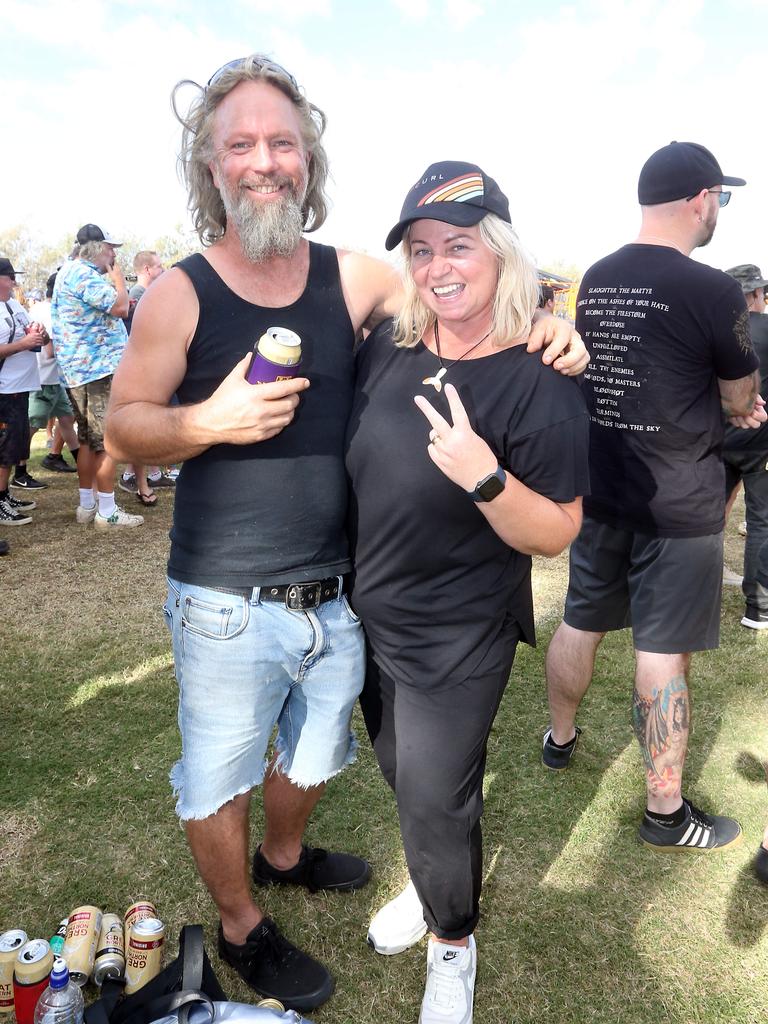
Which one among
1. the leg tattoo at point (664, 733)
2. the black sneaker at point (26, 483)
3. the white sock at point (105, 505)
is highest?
the leg tattoo at point (664, 733)

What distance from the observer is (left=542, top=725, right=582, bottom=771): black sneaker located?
305 cm

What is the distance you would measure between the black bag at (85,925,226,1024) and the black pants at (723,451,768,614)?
3861 millimetres

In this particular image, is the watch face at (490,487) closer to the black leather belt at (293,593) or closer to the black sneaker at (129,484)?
the black leather belt at (293,593)

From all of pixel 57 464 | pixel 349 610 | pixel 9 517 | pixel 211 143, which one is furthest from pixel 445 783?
pixel 57 464

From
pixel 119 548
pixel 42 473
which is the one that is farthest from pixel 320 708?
pixel 42 473

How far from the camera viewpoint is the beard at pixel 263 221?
1780 millimetres

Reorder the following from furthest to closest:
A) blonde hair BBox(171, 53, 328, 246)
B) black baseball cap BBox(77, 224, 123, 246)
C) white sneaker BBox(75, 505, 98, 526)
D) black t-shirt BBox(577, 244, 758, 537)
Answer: white sneaker BBox(75, 505, 98, 526), black baseball cap BBox(77, 224, 123, 246), black t-shirt BBox(577, 244, 758, 537), blonde hair BBox(171, 53, 328, 246)

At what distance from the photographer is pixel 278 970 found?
2.06 m

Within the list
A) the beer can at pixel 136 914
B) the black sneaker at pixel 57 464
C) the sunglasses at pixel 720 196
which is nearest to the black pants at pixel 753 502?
the sunglasses at pixel 720 196

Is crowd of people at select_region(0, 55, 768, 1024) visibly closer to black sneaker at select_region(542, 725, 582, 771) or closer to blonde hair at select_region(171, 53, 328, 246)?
blonde hair at select_region(171, 53, 328, 246)

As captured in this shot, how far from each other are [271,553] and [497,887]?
59.5 inches

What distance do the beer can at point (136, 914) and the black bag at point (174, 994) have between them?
0.82 ft

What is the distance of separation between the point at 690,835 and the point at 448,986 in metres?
1.15

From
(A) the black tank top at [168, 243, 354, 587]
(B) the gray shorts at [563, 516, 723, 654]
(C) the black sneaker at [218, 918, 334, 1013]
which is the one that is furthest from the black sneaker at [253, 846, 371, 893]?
(B) the gray shorts at [563, 516, 723, 654]
